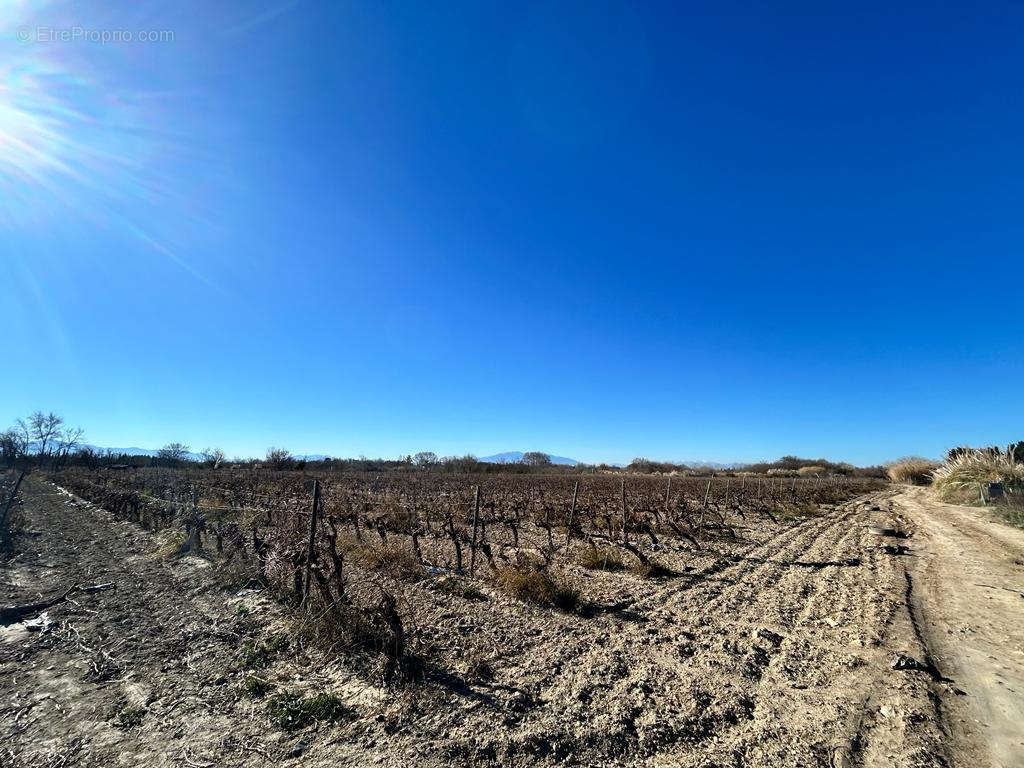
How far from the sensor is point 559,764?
139 inches

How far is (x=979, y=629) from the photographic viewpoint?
20.3 feet

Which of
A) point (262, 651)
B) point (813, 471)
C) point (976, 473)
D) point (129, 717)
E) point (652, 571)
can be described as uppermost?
point (976, 473)

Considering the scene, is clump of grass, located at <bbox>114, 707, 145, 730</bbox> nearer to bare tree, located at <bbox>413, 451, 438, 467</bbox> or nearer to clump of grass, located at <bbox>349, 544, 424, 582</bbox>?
clump of grass, located at <bbox>349, 544, 424, 582</bbox>

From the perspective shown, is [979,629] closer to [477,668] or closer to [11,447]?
[477,668]

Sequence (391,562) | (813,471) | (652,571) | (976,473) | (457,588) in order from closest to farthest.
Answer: (457,588) → (652,571) → (391,562) → (976,473) → (813,471)

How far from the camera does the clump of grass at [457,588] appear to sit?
7566mm

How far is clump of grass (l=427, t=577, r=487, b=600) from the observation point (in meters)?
7.57

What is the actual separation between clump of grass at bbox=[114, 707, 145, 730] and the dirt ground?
0.02 m

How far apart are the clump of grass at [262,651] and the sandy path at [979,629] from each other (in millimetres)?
6778

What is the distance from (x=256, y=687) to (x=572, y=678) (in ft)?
11.0

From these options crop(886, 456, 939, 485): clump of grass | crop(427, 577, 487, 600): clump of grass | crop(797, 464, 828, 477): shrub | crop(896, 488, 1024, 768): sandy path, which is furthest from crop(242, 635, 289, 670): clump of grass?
crop(797, 464, 828, 477): shrub

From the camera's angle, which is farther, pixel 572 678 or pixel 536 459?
pixel 536 459

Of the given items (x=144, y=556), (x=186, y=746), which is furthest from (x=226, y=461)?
(x=186, y=746)

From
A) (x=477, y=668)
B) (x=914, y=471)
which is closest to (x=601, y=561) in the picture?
(x=477, y=668)
